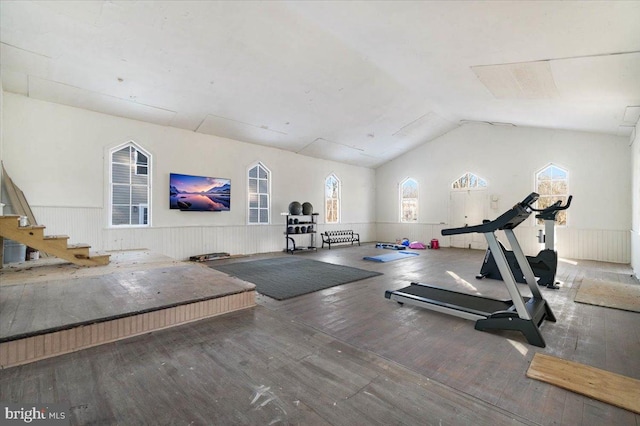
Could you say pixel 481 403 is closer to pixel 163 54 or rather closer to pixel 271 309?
pixel 271 309

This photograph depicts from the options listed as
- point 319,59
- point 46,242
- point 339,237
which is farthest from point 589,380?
point 339,237

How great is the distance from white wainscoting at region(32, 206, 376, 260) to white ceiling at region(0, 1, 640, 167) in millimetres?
2255

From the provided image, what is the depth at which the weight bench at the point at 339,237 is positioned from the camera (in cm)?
1043

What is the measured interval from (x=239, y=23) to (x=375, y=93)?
367 cm

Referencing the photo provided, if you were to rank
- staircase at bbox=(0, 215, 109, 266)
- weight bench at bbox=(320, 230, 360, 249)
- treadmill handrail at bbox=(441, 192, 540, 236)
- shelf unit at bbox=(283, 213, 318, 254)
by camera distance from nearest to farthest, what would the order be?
treadmill handrail at bbox=(441, 192, 540, 236), staircase at bbox=(0, 215, 109, 266), shelf unit at bbox=(283, 213, 318, 254), weight bench at bbox=(320, 230, 360, 249)

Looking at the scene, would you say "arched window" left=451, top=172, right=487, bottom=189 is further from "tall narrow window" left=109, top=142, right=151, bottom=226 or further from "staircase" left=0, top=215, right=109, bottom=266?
"staircase" left=0, top=215, right=109, bottom=266

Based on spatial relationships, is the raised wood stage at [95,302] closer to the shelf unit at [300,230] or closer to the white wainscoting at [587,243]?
the shelf unit at [300,230]

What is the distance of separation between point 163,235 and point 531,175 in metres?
10.5

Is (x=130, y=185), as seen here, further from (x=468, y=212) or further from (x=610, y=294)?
(x=468, y=212)

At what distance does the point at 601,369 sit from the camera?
2.27 m

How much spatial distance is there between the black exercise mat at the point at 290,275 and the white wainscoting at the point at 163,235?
1173mm

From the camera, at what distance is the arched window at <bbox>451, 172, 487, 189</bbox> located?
9.77m

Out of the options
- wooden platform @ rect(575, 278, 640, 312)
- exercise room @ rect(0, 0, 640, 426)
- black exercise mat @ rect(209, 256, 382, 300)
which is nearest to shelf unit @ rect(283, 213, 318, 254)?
exercise room @ rect(0, 0, 640, 426)

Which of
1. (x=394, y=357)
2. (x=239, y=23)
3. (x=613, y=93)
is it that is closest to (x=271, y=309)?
(x=394, y=357)
